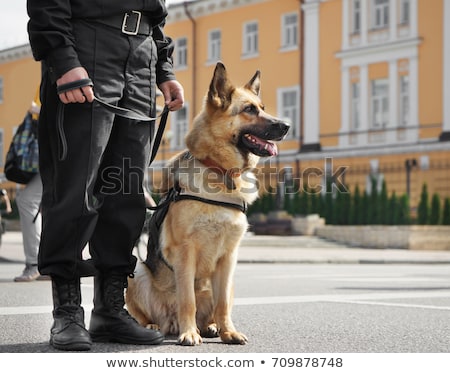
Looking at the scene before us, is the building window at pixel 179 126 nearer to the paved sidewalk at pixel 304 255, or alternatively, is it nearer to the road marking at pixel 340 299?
the paved sidewalk at pixel 304 255

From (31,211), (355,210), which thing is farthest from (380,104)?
(31,211)

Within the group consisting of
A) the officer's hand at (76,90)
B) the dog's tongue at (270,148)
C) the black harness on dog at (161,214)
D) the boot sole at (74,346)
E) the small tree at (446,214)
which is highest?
the officer's hand at (76,90)

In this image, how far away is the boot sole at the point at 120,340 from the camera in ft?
15.7

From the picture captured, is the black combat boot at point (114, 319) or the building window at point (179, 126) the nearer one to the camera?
the black combat boot at point (114, 319)

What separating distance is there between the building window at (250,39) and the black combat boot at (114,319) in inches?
1249

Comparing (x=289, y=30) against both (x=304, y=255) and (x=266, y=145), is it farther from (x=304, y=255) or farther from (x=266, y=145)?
(x=266, y=145)

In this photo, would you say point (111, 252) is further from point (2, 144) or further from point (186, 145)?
point (2, 144)

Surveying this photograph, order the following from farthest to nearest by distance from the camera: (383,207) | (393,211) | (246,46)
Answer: (246,46) < (383,207) < (393,211)

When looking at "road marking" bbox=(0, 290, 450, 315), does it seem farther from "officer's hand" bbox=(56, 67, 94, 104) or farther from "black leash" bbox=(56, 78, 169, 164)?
"officer's hand" bbox=(56, 67, 94, 104)

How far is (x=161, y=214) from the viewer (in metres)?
5.19

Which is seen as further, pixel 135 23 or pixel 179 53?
pixel 179 53

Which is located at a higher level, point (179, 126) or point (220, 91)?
point (179, 126)

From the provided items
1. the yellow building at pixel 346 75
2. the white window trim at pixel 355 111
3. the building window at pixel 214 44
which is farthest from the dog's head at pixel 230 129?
the building window at pixel 214 44

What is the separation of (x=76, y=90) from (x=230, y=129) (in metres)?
1.05
